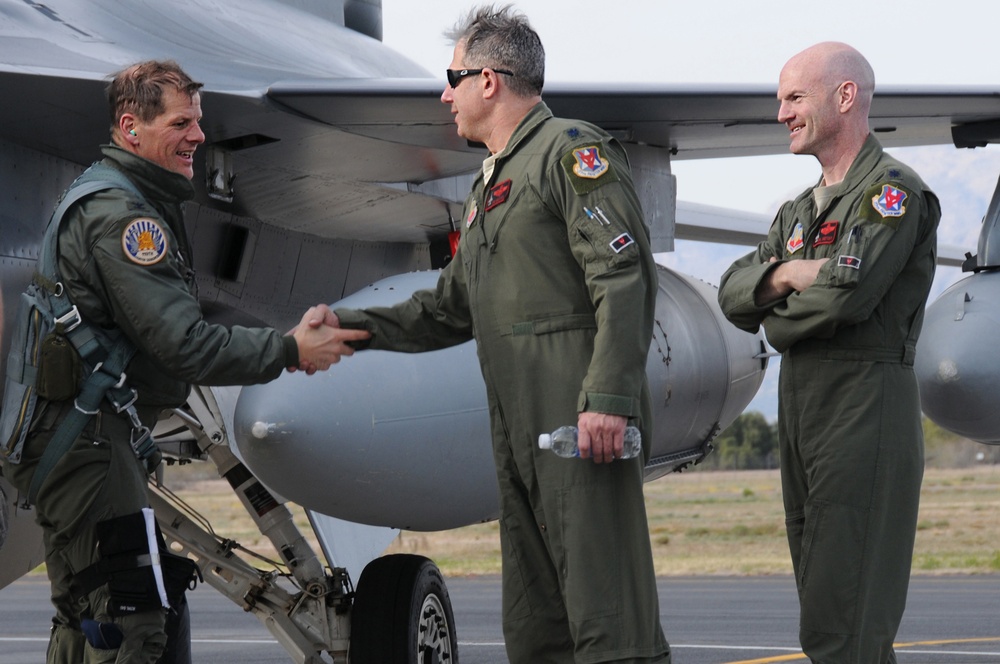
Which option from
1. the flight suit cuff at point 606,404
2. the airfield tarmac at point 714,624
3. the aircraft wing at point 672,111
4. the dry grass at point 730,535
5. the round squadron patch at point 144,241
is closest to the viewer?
the flight suit cuff at point 606,404

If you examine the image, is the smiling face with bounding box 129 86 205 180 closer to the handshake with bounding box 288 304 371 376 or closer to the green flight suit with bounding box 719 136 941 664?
the handshake with bounding box 288 304 371 376

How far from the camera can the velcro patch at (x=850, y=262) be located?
3.68m

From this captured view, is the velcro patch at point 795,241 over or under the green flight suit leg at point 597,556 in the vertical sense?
over

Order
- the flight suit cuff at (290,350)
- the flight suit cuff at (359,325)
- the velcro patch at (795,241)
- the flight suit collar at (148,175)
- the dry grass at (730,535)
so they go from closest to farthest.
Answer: the flight suit collar at (148,175)
the velcro patch at (795,241)
the flight suit cuff at (290,350)
the flight suit cuff at (359,325)
the dry grass at (730,535)

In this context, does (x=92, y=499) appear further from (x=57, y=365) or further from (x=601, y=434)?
(x=601, y=434)

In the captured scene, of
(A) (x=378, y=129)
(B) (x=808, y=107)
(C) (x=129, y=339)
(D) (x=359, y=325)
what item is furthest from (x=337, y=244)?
(B) (x=808, y=107)

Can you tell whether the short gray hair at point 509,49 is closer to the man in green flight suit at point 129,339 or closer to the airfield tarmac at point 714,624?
the man in green flight suit at point 129,339

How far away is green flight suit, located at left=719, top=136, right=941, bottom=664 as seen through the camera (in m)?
3.71

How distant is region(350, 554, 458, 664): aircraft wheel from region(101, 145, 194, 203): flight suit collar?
3076mm

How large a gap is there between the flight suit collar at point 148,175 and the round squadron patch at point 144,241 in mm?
169

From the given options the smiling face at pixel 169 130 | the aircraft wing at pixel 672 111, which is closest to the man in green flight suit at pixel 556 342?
the smiling face at pixel 169 130

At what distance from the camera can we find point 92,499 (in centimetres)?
372

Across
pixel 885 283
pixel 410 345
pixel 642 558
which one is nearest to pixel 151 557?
pixel 410 345

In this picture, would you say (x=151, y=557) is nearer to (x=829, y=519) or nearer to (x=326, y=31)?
(x=829, y=519)
